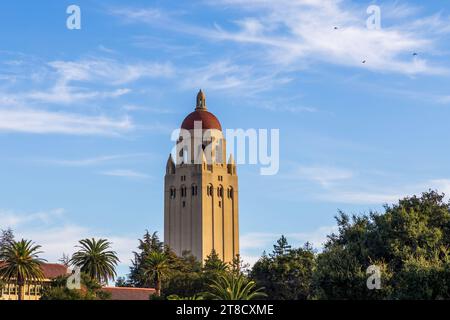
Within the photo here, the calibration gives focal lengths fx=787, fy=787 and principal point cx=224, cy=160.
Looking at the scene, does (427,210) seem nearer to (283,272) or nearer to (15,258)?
(283,272)

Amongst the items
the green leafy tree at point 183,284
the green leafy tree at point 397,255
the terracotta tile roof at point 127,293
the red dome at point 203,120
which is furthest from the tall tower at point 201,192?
the green leafy tree at point 397,255

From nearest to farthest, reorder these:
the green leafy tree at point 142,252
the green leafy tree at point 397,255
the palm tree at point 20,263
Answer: the green leafy tree at point 397,255, the palm tree at point 20,263, the green leafy tree at point 142,252

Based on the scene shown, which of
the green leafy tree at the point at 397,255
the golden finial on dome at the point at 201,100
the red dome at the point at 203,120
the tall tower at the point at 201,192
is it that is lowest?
the green leafy tree at the point at 397,255

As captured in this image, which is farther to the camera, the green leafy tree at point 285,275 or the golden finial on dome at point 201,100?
the golden finial on dome at point 201,100

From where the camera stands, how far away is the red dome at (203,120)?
16312cm

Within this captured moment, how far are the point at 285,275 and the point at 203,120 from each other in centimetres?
6754

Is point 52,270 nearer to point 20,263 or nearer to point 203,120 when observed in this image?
point 20,263

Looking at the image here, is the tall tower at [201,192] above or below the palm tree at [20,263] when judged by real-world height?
above

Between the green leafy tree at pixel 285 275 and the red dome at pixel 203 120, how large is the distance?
6276 centimetres

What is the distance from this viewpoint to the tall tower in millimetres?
162375

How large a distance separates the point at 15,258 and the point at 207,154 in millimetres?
77197

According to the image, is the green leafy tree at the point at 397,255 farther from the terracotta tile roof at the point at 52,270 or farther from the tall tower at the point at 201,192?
the tall tower at the point at 201,192

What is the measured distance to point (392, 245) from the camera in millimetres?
61344
